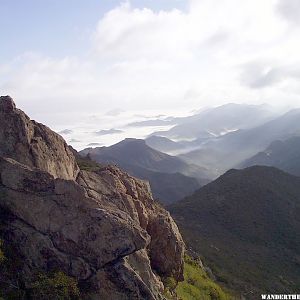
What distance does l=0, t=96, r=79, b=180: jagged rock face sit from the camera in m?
20.0

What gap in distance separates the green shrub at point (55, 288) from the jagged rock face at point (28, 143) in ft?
19.4

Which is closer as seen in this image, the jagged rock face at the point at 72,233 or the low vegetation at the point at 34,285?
the low vegetation at the point at 34,285

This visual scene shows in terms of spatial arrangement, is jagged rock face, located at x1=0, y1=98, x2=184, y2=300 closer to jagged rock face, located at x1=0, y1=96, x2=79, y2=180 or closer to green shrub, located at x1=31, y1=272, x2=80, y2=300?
jagged rock face, located at x1=0, y1=96, x2=79, y2=180

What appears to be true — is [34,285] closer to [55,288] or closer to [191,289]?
[55,288]

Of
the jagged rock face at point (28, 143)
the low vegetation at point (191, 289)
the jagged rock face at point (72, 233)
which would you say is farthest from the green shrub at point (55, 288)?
the jagged rock face at point (28, 143)

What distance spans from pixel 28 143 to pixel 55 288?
7.44 meters

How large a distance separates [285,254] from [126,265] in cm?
4866

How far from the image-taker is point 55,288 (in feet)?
51.2

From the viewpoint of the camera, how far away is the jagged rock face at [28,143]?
20.0 metres

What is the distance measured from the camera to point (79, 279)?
54.5ft

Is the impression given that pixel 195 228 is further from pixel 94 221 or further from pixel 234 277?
pixel 94 221

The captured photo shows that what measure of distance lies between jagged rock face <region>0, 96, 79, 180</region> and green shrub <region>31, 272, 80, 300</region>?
233 inches

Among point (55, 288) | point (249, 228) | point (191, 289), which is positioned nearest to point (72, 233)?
point (55, 288)

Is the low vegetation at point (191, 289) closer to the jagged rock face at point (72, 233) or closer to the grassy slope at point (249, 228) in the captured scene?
the jagged rock face at point (72, 233)
